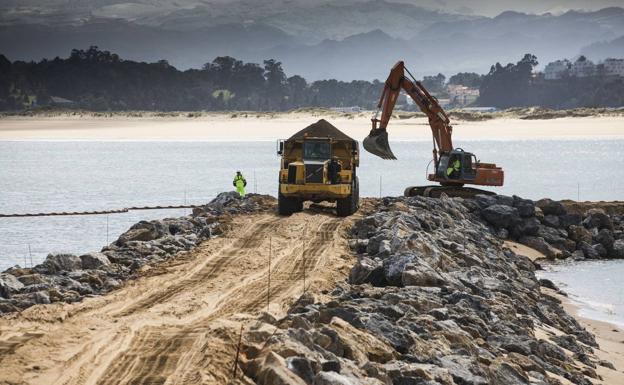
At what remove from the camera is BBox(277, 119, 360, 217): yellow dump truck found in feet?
86.2

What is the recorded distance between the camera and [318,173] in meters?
26.3

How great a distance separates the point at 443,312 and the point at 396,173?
46.2 metres

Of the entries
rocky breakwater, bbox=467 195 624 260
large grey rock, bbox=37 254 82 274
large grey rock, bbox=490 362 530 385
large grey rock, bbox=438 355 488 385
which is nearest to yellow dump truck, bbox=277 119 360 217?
rocky breakwater, bbox=467 195 624 260

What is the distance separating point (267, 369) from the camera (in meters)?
9.94

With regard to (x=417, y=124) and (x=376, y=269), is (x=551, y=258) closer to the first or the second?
(x=376, y=269)

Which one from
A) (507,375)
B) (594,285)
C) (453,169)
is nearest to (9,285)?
(507,375)

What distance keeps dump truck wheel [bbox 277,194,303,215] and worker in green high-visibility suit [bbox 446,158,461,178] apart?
29.6ft

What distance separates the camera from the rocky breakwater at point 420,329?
10617mm

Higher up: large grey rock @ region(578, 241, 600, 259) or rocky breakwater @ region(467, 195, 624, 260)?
rocky breakwater @ region(467, 195, 624, 260)

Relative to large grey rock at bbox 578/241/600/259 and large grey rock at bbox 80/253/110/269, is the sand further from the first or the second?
large grey rock at bbox 80/253/110/269

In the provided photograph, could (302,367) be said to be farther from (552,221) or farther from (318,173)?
(552,221)

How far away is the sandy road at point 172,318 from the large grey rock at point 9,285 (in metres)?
0.96

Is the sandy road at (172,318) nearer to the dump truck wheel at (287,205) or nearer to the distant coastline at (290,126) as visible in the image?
the dump truck wheel at (287,205)

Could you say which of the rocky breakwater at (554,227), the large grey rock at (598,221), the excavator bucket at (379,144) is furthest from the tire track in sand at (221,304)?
the large grey rock at (598,221)
